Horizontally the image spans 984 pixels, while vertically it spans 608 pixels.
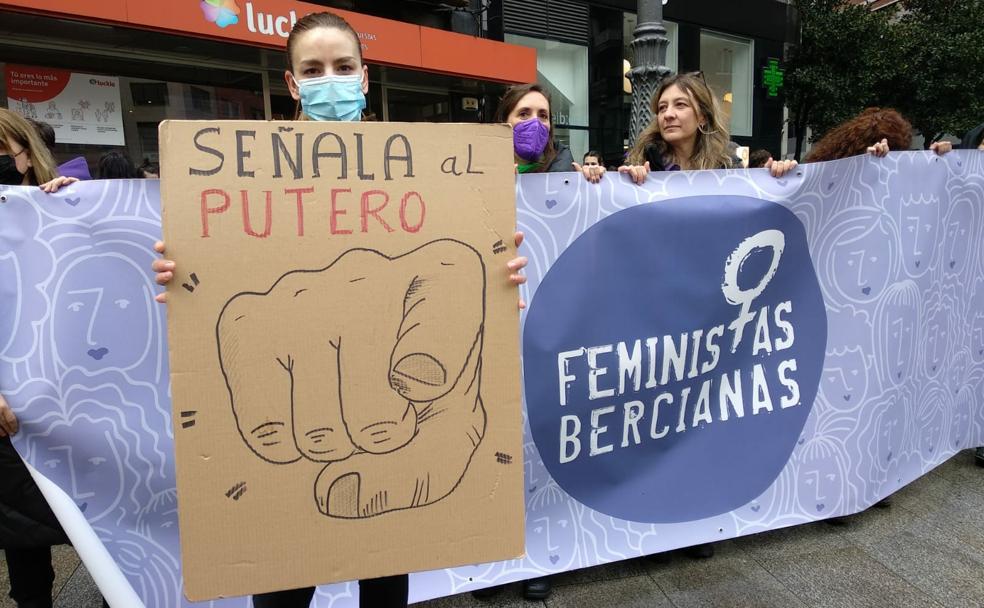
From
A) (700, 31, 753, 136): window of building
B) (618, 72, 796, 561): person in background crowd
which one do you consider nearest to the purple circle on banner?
(618, 72, 796, 561): person in background crowd

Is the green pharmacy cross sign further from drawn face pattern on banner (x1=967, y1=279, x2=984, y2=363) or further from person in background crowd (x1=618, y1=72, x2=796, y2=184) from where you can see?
person in background crowd (x1=618, y1=72, x2=796, y2=184)

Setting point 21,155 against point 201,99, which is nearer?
point 21,155

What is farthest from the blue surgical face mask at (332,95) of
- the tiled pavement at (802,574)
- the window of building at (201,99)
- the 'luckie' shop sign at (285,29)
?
the window of building at (201,99)

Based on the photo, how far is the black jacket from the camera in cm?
169

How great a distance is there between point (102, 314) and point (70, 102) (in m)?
6.04

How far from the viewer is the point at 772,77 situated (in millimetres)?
13633

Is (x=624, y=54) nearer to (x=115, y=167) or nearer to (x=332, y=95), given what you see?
(x=115, y=167)

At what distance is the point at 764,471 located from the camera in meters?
2.48

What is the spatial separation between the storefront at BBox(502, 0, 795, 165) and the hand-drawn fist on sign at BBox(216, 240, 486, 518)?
26.2 feet

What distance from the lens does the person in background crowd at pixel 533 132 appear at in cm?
259

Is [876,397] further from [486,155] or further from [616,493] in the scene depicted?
[486,155]

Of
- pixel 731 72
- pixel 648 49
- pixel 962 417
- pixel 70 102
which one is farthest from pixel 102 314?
pixel 731 72

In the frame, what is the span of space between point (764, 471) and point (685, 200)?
1.09 metres

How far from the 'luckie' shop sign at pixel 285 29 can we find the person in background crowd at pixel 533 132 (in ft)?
15.5
